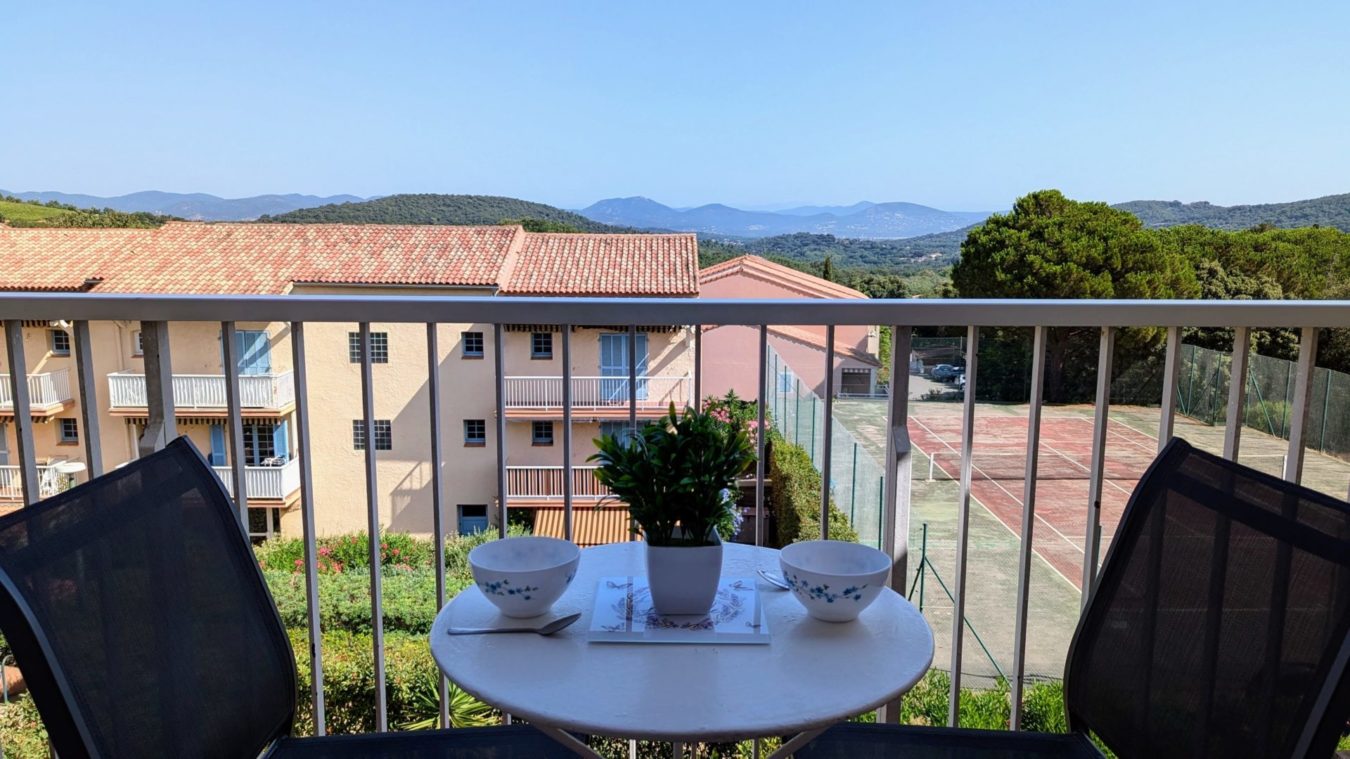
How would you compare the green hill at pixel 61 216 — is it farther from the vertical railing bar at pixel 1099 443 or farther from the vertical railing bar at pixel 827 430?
the vertical railing bar at pixel 1099 443

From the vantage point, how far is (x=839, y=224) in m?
11.0

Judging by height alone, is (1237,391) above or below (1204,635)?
above

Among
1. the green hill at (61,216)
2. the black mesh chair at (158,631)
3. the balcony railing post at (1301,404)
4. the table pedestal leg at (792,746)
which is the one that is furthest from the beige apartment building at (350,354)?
the table pedestal leg at (792,746)

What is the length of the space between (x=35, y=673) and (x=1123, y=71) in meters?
29.6

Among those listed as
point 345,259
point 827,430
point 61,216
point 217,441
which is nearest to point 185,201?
point 345,259

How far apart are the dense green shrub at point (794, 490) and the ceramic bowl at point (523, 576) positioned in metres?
4.23

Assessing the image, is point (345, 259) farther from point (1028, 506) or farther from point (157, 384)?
point (1028, 506)

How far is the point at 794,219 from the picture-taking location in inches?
452

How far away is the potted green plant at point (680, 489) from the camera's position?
1.04 m

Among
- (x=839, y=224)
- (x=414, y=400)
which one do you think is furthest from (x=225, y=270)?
(x=839, y=224)

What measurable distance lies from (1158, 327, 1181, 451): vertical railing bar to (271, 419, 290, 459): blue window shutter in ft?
49.1

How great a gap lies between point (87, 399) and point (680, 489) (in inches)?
52.1

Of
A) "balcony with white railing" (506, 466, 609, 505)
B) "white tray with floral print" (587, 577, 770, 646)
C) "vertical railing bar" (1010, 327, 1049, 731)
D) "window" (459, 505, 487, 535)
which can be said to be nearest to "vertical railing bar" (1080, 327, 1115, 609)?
"vertical railing bar" (1010, 327, 1049, 731)

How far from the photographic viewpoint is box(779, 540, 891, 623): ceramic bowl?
108 centimetres
